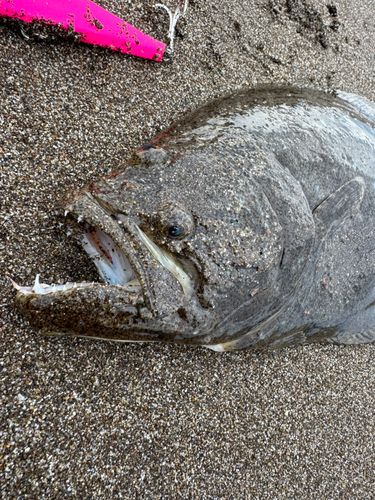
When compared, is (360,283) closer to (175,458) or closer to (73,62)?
(175,458)

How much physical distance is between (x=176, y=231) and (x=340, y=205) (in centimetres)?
154

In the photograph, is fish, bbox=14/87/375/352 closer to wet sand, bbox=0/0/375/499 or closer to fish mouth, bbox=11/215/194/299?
fish mouth, bbox=11/215/194/299

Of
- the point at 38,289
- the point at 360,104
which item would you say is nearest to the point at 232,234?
the point at 38,289

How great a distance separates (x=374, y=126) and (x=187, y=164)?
239 cm

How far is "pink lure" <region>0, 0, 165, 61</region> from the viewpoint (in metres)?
2.21

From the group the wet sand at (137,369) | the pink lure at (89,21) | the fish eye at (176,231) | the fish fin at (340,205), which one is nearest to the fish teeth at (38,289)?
the wet sand at (137,369)

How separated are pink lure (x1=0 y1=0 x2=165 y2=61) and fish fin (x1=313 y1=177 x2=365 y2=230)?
72.7 inches

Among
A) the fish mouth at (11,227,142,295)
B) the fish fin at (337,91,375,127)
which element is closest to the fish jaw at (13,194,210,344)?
the fish mouth at (11,227,142,295)

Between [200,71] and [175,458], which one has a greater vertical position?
[200,71]

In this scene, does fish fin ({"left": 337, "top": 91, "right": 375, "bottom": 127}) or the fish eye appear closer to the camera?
the fish eye

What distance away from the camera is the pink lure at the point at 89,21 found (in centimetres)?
221

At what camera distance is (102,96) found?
261cm

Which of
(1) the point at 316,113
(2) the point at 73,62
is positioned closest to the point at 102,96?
(2) the point at 73,62

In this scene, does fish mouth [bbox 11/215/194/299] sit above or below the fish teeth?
above
